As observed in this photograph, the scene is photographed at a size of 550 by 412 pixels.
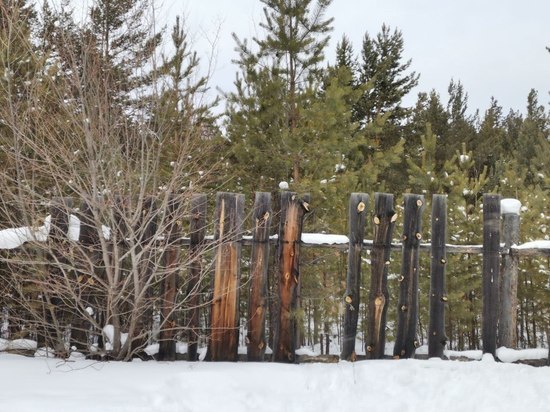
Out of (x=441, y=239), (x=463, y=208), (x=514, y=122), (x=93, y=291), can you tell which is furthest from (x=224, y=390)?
(x=514, y=122)

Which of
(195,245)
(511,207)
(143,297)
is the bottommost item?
(143,297)

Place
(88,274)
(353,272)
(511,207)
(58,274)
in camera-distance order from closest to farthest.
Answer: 1. (88,274)
2. (58,274)
3. (353,272)
4. (511,207)

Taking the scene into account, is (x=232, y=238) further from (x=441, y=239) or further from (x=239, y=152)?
(x=239, y=152)

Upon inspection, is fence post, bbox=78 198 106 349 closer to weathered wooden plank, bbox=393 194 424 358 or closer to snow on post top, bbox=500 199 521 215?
weathered wooden plank, bbox=393 194 424 358

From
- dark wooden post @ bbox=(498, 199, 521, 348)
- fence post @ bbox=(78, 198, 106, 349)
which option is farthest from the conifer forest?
dark wooden post @ bbox=(498, 199, 521, 348)

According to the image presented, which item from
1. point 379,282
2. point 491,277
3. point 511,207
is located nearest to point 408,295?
point 379,282

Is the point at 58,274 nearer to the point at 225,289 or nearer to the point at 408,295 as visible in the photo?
the point at 225,289

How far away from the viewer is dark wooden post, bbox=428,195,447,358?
15.9ft

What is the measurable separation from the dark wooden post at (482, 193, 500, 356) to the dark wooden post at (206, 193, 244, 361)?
2.39 meters

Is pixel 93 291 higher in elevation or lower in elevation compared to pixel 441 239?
lower

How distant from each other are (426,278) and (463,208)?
1242 mm

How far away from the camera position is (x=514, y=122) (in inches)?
1237

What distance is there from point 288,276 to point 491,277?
1953 millimetres

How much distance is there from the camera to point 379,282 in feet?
15.8
